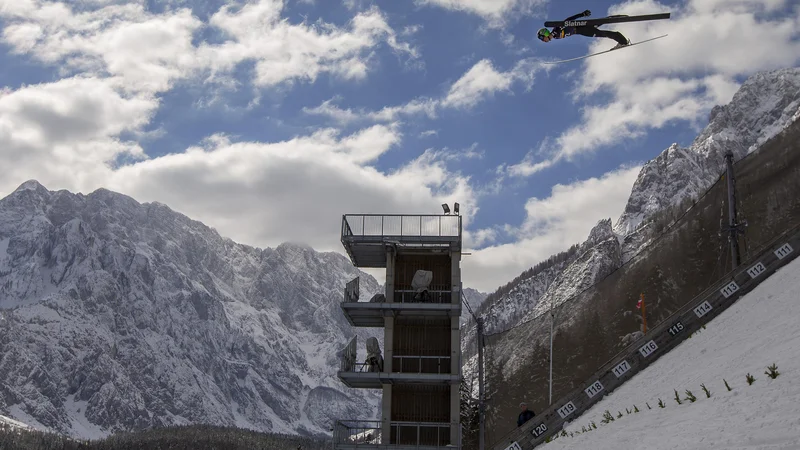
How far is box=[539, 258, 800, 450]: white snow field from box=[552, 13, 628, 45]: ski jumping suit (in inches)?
495

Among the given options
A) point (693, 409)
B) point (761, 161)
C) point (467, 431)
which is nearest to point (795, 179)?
point (761, 161)

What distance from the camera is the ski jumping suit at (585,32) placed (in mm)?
36719

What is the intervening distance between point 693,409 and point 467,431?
60.6m

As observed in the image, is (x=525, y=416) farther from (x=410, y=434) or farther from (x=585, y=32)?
(x=410, y=434)

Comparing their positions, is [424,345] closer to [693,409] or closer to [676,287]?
[693,409]

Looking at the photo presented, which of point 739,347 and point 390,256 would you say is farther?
point 390,256

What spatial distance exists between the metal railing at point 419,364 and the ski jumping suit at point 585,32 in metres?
21.5

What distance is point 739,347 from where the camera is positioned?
72.9ft

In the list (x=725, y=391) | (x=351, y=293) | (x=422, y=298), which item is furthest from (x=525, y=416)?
(x=351, y=293)

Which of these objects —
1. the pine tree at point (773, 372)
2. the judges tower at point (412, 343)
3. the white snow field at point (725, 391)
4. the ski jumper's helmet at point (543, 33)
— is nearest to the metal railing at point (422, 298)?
the judges tower at point (412, 343)

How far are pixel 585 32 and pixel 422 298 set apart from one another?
20694 millimetres

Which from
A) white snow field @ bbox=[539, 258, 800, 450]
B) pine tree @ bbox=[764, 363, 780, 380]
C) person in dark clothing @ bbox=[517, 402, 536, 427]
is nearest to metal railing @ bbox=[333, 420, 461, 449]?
person in dark clothing @ bbox=[517, 402, 536, 427]

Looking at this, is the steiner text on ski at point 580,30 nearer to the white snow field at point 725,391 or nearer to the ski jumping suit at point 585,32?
the ski jumping suit at point 585,32

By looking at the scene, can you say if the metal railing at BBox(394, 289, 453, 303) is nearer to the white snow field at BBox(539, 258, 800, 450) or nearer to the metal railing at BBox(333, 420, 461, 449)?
the metal railing at BBox(333, 420, 461, 449)
